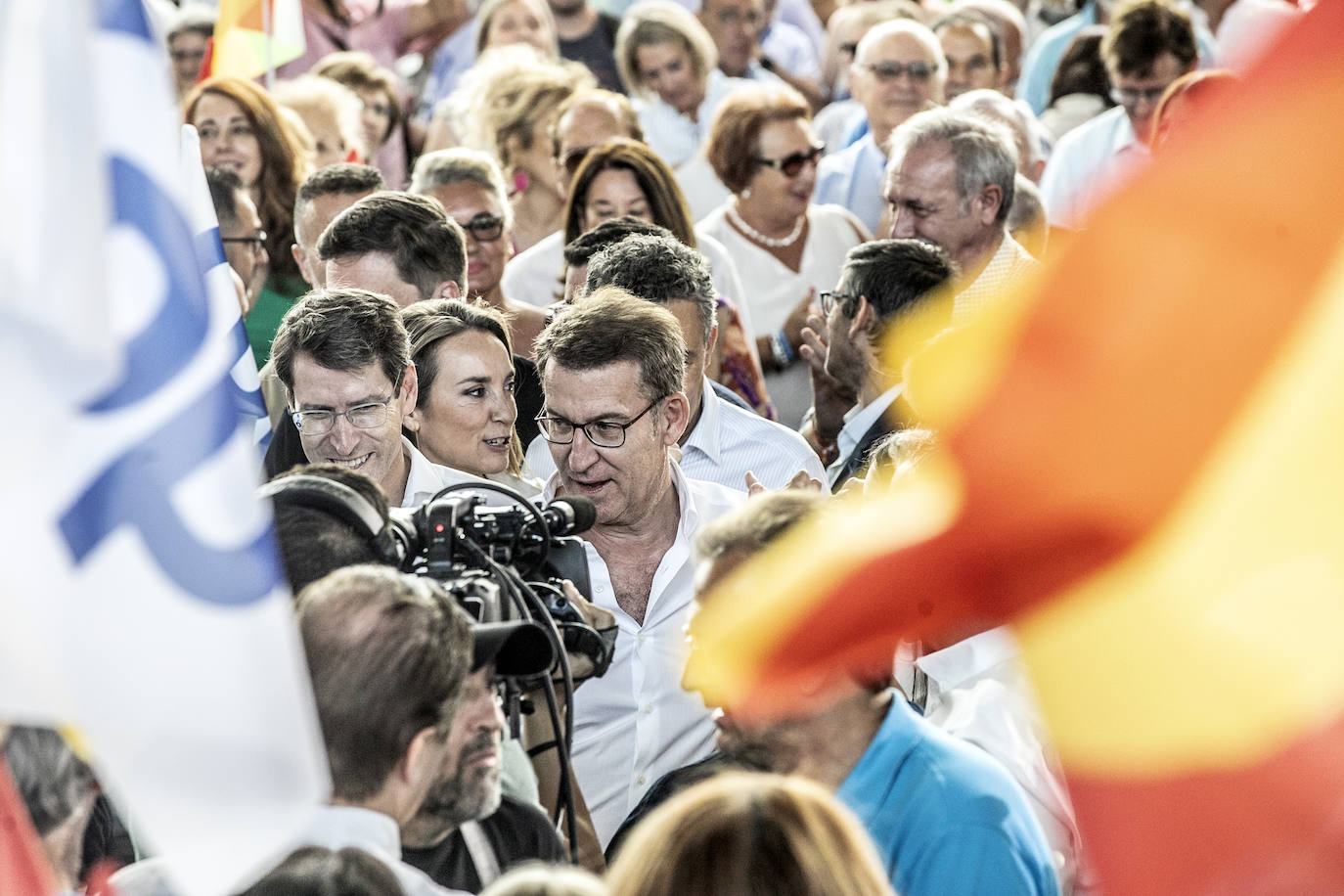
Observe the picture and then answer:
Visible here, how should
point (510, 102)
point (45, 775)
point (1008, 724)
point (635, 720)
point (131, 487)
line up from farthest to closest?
1. point (510, 102)
2. point (635, 720)
3. point (1008, 724)
4. point (45, 775)
5. point (131, 487)

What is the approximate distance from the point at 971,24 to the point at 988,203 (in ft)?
9.85

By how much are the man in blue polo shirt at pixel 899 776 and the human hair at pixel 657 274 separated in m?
2.10

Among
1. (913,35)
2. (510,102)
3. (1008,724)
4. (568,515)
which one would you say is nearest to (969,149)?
(913,35)

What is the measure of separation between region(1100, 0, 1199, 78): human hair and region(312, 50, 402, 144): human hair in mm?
3141

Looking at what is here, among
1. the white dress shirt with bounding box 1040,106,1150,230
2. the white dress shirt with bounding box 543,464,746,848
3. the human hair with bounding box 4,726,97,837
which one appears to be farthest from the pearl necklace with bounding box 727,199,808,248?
the human hair with bounding box 4,726,97,837

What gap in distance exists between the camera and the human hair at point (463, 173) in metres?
6.25

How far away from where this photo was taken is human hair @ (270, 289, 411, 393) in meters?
4.24

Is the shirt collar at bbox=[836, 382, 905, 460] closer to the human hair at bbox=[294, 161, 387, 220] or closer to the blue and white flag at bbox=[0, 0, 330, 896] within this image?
the human hair at bbox=[294, 161, 387, 220]

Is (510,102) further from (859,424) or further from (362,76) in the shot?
(859,424)

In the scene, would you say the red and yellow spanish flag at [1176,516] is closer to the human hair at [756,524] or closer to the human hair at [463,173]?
the human hair at [756,524]

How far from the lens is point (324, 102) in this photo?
7734 millimetres

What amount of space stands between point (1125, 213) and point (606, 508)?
2.20m

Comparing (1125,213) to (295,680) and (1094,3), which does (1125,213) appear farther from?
(1094,3)

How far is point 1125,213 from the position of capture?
81.6 inches
